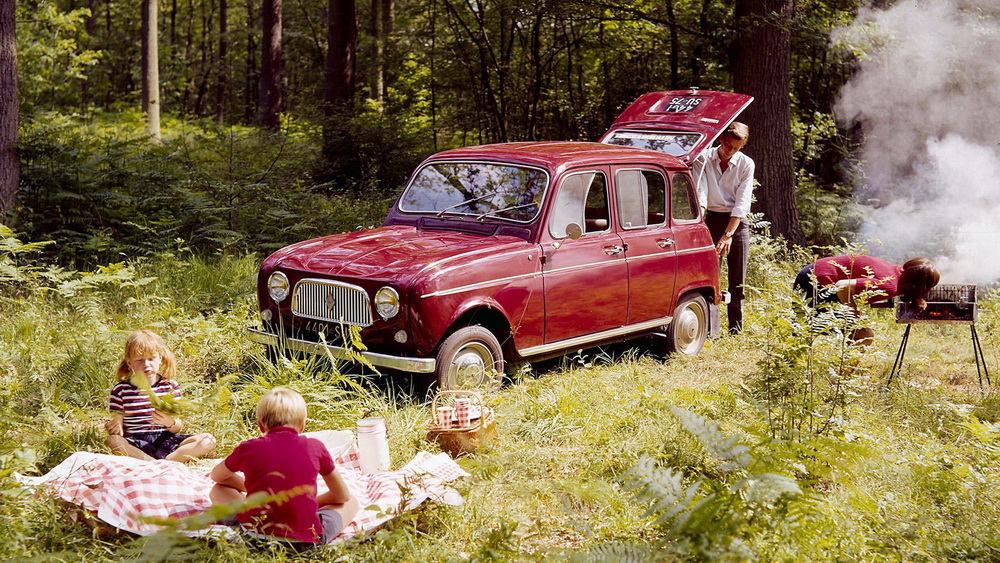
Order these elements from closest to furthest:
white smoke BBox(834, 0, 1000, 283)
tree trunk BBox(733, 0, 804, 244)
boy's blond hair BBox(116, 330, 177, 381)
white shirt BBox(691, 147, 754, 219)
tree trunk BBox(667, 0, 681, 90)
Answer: boy's blond hair BBox(116, 330, 177, 381), white shirt BBox(691, 147, 754, 219), tree trunk BBox(733, 0, 804, 244), white smoke BBox(834, 0, 1000, 283), tree trunk BBox(667, 0, 681, 90)

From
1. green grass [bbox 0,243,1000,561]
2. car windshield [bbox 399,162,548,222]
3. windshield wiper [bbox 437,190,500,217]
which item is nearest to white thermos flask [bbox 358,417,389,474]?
green grass [bbox 0,243,1000,561]

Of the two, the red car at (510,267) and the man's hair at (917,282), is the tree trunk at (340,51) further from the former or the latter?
the man's hair at (917,282)

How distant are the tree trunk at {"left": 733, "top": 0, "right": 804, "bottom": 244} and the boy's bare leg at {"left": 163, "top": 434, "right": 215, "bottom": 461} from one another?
29.9 feet

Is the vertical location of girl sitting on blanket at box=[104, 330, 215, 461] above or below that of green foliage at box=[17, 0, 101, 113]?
below

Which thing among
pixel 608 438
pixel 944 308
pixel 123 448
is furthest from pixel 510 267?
pixel 944 308

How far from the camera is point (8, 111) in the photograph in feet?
32.9

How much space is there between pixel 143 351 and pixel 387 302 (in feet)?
5.54

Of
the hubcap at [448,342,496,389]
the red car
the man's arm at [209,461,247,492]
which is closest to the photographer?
the man's arm at [209,461,247,492]

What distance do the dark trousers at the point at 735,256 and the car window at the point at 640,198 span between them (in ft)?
3.57

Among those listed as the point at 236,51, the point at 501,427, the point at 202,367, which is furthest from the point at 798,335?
the point at 236,51

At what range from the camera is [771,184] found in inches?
482

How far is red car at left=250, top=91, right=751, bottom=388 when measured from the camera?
248 inches

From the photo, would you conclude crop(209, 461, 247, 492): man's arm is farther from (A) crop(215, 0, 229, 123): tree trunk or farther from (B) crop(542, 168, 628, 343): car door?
(A) crop(215, 0, 229, 123): tree trunk

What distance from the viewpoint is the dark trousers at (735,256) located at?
29.3 ft
